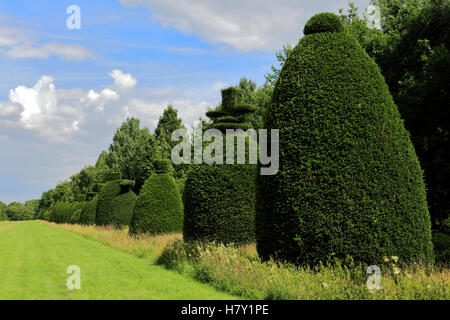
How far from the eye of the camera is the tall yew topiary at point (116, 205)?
24.8m

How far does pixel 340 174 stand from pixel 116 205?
21.2 meters

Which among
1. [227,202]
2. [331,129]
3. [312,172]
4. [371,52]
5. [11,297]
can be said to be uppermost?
[371,52]

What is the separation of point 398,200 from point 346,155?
4.30 feet

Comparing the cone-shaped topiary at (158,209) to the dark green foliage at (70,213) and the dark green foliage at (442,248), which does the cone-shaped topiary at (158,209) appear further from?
the dark green foliage at (70,213)

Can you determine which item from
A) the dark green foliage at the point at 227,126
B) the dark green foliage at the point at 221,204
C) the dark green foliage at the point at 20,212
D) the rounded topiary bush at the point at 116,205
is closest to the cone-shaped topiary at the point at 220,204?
the dark green foliage at the point at 221,204

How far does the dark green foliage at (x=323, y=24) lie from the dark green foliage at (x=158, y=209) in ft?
35.8

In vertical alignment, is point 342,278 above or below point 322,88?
below

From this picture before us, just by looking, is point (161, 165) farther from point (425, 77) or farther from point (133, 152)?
point (133, 152)

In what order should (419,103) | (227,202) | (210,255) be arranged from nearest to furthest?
(210,255)
(227,202)
(419,103)

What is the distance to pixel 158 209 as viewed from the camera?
16375 millimetres
